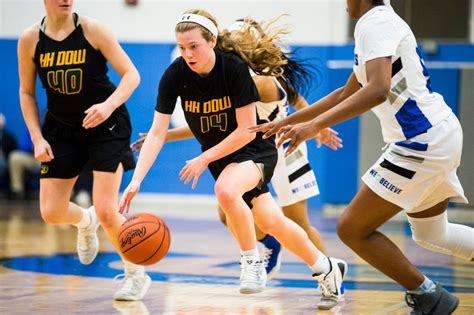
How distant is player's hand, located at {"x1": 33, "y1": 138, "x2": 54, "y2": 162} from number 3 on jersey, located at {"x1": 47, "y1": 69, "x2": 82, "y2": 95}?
0.38 m

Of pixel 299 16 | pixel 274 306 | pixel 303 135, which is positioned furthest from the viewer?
pixel 299 16

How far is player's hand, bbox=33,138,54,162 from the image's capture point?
5.93 m

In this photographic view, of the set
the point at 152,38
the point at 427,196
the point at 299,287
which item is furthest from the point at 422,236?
the point at 152,38

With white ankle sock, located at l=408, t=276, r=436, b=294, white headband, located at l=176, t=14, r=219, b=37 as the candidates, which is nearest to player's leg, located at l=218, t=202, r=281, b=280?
white headband, located at l=176, t=14, r=219, b=37

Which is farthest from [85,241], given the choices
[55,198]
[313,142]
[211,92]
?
[313,142]

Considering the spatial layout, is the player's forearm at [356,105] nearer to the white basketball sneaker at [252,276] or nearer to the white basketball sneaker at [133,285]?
the white basketball sneaker at [252,276]

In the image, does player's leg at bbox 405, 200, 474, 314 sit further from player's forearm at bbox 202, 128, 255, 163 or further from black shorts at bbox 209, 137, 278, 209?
player's forearm at bbox 202, 128, 255, 163

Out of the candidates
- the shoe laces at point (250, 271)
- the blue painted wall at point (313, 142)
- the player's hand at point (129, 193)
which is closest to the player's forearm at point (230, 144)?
the player's hand at point (129, 193)

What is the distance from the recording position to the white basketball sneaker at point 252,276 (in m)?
5.23

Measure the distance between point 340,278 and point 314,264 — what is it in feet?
0.72

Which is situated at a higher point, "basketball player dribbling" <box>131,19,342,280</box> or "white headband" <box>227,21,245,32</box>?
"white headband" <box>227,21,245,32</box>

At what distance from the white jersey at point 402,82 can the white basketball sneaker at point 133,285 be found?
6.97 feet

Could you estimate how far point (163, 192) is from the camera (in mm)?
13016

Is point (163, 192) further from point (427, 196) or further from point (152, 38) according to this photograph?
point (427, 196)
